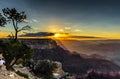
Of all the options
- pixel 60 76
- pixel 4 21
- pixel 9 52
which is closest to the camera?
pixel 9 52

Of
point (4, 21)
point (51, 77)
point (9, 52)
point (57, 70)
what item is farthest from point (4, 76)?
point (57, 70)

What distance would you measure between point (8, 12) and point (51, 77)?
29.8m

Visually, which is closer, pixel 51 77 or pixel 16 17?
pixel 16 17

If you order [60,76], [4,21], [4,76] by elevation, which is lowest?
[60,76]

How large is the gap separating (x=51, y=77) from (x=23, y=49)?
28036mm

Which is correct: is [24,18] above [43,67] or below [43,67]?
above

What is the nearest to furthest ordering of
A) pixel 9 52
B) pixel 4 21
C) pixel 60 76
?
pixel 9 52 → pixel 4 21 → pixel 60 76

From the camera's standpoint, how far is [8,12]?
91.4 metres

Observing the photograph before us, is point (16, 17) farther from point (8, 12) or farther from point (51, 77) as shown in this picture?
point (51, 77)

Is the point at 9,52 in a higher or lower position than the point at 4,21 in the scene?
lower

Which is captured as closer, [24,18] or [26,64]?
[24,18]

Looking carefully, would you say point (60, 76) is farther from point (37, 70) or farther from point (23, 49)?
point (23, 49)

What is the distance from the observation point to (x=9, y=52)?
82.3 meters

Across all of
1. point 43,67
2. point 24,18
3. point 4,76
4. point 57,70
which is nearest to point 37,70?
point 43,67
